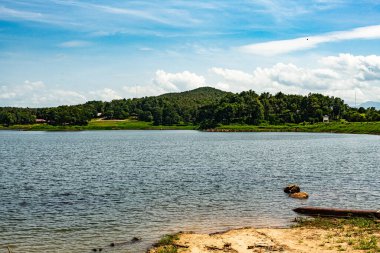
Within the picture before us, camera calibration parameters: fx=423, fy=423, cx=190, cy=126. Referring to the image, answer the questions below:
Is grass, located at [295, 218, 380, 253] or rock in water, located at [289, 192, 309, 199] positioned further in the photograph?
rock in water, located at [289, 192, 309, 199]

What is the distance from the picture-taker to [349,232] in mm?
30672

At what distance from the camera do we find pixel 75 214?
40656mm

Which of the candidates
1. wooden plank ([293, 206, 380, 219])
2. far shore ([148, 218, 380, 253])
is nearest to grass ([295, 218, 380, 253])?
far shore ([148, 218, 380, 253])

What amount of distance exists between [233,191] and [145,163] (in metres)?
38.9

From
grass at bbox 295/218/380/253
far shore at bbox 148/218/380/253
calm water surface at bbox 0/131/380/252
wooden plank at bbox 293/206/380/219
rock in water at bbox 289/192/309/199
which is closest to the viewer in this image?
grass at bbox 295/218/380/253

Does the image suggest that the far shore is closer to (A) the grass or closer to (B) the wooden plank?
(A) the grass

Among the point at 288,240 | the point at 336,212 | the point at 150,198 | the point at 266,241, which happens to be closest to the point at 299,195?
the point at 336,212

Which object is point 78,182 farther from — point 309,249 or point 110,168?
point 309,249

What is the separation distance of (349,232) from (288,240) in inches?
193

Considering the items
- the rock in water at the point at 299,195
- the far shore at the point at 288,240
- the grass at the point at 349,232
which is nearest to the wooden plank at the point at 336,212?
the grass at the point at 349,232

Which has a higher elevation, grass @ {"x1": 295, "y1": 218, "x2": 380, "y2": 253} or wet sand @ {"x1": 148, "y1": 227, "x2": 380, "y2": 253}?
grass @ {"x1": 295, "y1": 218, "x2": 380, "y2": 253}

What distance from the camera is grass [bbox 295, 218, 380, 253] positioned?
26.8 metres

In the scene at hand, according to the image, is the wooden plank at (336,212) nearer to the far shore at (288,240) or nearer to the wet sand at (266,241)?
the far shore at (288,240)

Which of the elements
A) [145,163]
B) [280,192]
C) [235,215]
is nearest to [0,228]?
[235,215]
